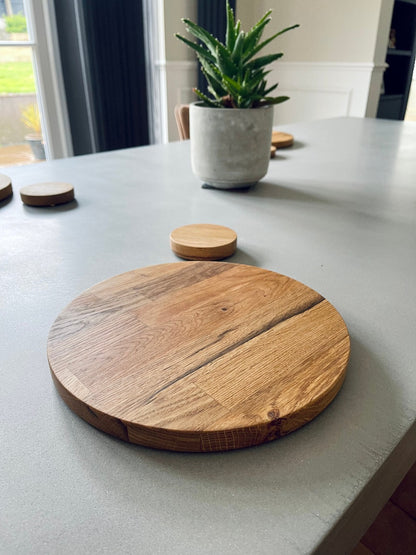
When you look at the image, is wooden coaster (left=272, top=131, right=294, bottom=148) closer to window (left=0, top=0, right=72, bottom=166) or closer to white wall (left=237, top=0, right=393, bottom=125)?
window (left=0, top=0, right=72, bottom=166)

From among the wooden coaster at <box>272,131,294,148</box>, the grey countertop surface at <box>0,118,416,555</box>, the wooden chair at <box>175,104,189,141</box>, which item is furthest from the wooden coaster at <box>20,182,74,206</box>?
the wooden chair at <box>175,104,189,141</box>

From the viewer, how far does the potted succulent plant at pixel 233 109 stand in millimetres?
827

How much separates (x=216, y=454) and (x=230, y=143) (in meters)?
0.67

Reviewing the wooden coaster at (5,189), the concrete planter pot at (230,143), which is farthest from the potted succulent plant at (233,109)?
the wooden coaster at (5,189)

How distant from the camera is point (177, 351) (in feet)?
1.27

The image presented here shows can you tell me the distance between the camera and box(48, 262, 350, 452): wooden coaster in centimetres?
32

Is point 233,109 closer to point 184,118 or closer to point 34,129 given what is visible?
point 184,118

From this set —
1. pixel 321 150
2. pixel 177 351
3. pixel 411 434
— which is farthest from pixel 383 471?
pixel 321 150

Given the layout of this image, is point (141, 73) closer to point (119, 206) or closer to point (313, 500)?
point (119, 206)

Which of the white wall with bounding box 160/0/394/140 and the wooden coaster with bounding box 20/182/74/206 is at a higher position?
the white wall with bounding box 160/0/394/140

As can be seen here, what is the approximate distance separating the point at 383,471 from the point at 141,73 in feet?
10.7

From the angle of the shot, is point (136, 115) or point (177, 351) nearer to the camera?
point (177, 351)

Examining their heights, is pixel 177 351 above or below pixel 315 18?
below

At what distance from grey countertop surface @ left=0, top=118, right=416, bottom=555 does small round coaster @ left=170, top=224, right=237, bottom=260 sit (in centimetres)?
2
